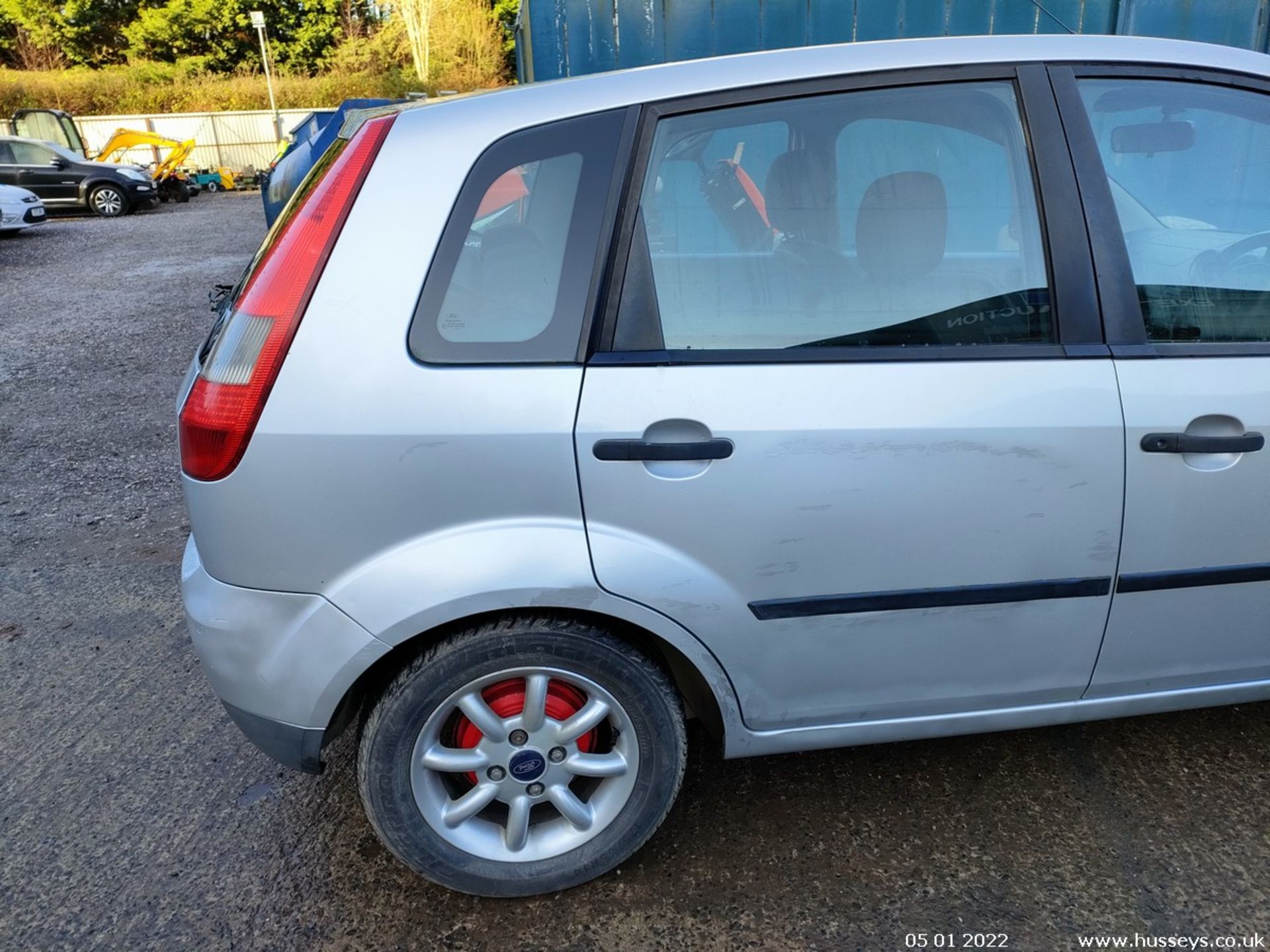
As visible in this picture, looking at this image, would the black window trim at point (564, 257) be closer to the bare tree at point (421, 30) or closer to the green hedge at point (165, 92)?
the green hedge at point (165, 92)

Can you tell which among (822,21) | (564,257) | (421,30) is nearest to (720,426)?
(564,257)

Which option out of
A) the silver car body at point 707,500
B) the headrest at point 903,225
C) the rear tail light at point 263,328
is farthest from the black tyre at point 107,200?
the headrest at point 903,225

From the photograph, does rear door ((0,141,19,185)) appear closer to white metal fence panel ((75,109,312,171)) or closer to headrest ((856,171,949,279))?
white metal fence panel ((75,109,312,171))

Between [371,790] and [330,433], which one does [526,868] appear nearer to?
[371,790]

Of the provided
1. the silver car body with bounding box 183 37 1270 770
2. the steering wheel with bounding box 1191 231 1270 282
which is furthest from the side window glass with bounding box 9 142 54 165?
the steering wheel with bounding box 1191 231 1270 282

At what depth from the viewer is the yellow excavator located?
21.8 m

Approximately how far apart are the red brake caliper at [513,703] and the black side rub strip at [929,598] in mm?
429

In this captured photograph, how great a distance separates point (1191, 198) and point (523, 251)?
1.49 m

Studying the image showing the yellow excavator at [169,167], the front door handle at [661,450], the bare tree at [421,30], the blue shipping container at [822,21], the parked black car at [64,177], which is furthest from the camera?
the bare tree at [421,30]

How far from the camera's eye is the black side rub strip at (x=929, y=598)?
193cm

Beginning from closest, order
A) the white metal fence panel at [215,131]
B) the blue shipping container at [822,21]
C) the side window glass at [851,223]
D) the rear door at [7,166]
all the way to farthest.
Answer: the side window glass at [851,223] < the blue shipping container at [822,21] < the rear door at [7,166] < the white metal fence panel at [215,131]

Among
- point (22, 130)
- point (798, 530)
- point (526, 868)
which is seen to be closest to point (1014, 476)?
point (798, 530)

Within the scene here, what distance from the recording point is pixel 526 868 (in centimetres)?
204

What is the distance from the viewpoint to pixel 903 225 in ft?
6.43
